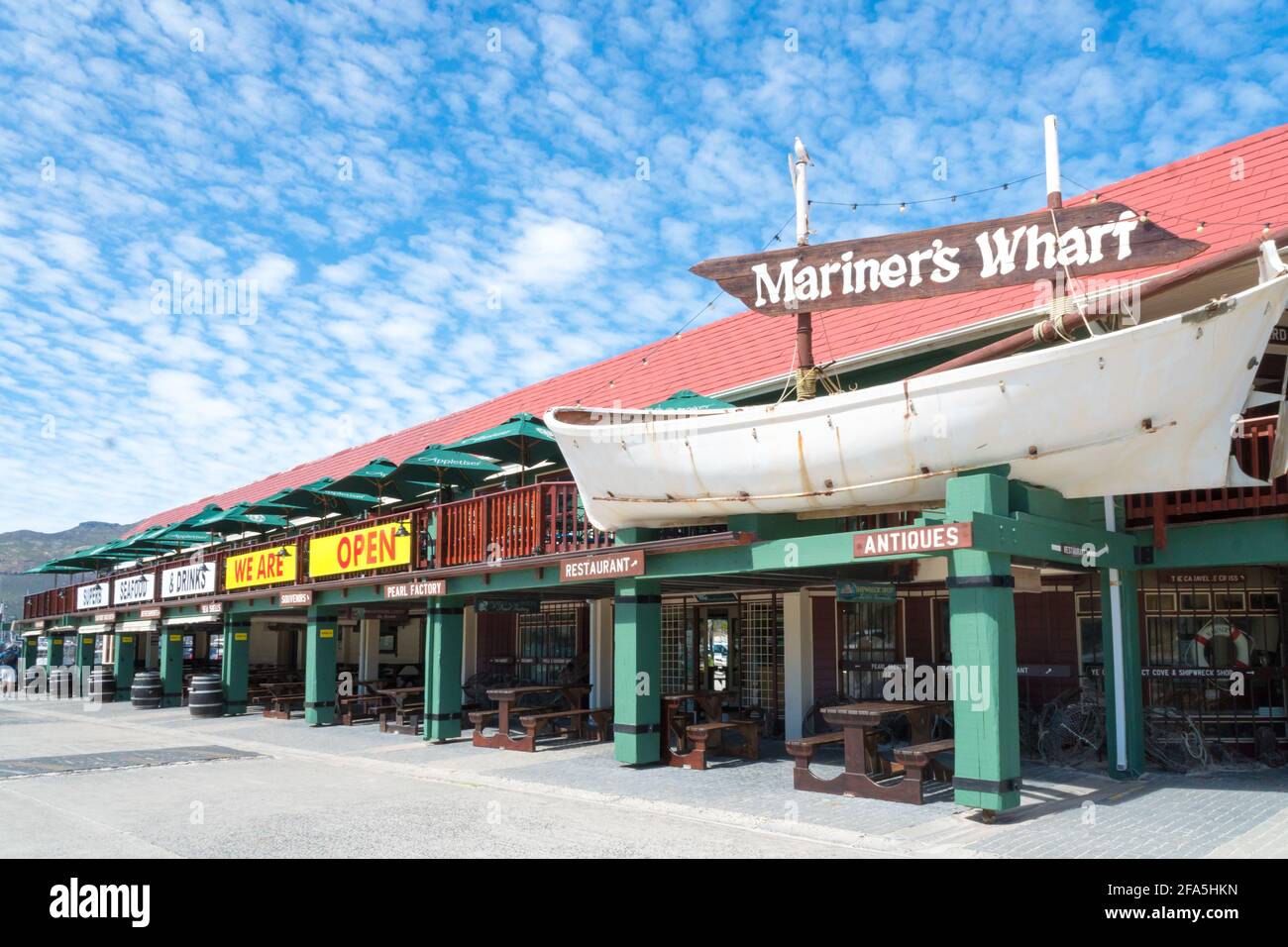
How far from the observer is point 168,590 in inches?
1025

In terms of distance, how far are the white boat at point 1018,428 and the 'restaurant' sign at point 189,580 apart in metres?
16.2

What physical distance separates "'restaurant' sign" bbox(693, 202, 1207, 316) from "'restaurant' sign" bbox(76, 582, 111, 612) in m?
25.6

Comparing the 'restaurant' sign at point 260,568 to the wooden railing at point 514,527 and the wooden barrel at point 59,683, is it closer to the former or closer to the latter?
the wooden railing at point 514,527

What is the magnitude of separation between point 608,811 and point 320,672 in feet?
39.1

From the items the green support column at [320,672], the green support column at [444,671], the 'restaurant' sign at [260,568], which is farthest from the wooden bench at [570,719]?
the 'restaurant' sign at [260,568]

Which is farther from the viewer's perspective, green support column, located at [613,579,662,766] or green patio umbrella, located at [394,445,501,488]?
green patio umbrella, located at [394,445,501,488]

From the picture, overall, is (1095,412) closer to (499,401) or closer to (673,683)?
(673,683)

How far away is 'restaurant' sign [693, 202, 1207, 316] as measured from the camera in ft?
30.0

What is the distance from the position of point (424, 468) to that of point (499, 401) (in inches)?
299

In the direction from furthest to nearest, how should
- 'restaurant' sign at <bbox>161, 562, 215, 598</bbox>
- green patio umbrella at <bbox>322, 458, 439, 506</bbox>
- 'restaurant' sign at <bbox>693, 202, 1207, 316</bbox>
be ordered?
1. 'restaurant' sign at <bbox>161, 562, 215, 598</bbox>
2. green patio umbrella at <bbox>322, 458, 439, 506</bbox>
3. 'restaurant' sign at <bbox>693, 202, 1207, 316</bbox>

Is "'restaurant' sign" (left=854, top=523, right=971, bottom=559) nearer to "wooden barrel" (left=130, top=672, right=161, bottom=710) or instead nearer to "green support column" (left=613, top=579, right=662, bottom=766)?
"green support column" (left=613, top=579, right=662, bottom=766)

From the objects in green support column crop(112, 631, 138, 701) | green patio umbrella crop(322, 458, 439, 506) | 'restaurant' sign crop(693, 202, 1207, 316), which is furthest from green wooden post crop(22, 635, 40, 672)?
'restaurant' sign crop(693, 202, 1207, 316)

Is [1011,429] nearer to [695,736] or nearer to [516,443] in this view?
[695,736]

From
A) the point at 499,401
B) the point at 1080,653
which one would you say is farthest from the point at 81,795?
the point at 499,401
